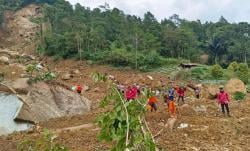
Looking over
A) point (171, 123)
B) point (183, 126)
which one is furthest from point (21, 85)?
point (183, 126)

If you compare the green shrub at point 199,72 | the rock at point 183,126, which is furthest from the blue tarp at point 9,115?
the green shrub at point 199,72

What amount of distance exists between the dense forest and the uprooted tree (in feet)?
133

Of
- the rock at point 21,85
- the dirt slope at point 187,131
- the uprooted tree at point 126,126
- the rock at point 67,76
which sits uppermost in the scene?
the uprooted tree at point 126,126

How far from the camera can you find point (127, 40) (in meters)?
52.0

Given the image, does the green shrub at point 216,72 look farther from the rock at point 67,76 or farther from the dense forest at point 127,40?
the rock at point 67,76

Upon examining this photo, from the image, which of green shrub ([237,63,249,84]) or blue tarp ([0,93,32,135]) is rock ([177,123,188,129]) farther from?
green shrub ([237,63,249,84])

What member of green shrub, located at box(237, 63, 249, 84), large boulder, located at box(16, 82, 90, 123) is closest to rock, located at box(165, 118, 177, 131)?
large boulder, located at box(16, 82, 90, 123)

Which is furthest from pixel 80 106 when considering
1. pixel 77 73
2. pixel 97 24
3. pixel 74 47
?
pixel 97 24

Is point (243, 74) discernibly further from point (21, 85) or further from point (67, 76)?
point (21, 85)

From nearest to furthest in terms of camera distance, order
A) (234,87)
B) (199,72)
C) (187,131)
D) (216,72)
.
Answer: (187,131), (234,87), (216,72), (199,72)

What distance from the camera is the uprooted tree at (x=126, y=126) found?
366 cm

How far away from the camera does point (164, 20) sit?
69.6 m

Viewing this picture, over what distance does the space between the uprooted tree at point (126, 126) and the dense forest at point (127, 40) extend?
1598 inches

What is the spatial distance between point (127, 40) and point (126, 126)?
48.4 meters
